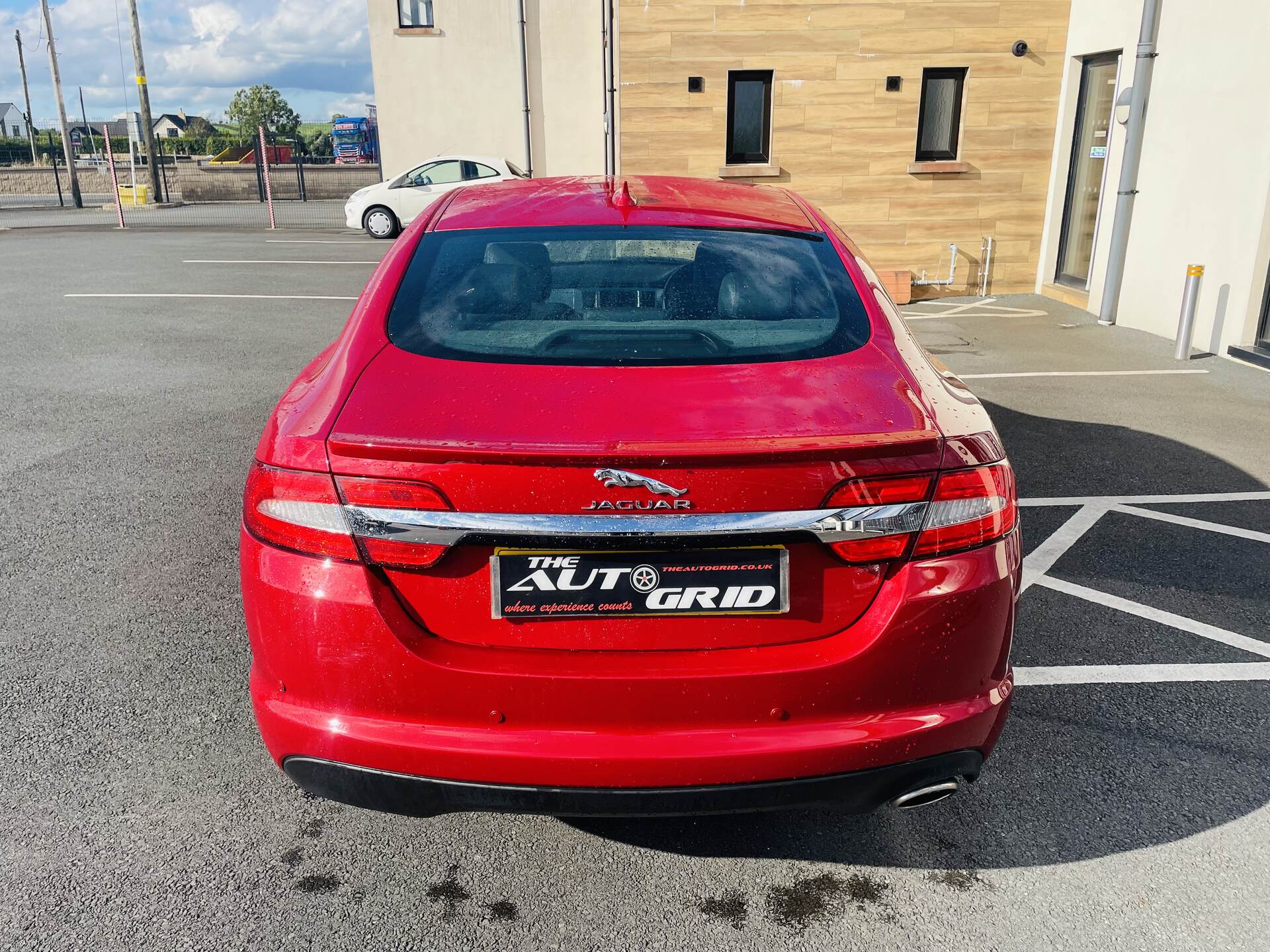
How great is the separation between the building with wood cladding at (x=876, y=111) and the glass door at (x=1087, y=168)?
463mm

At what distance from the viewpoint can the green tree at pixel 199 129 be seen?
77.8 meters

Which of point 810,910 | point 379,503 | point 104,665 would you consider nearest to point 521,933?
point 810,910

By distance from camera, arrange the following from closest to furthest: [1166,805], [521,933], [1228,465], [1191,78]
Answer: [521,933] < [1166,805] < [1228,465] < [1191,78]

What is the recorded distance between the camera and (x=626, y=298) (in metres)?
2.91

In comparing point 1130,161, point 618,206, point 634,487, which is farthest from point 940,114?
point 634,487

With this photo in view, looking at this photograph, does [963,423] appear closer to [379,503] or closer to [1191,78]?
[379,503]

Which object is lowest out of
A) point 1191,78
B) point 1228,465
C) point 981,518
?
point 1228,465

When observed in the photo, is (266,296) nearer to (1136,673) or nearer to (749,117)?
(749,117)

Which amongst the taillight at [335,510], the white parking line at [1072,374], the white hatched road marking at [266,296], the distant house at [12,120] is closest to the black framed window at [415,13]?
the white hatched road marking at [266,296]

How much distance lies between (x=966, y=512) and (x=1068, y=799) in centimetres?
120

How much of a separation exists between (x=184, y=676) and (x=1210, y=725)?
342 centimetres

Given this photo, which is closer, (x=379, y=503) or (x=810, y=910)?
(x=379, y=503)

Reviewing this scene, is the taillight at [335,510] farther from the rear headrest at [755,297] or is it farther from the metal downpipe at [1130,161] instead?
the metal downpipe at [1130,161]

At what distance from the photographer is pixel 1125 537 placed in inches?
190
